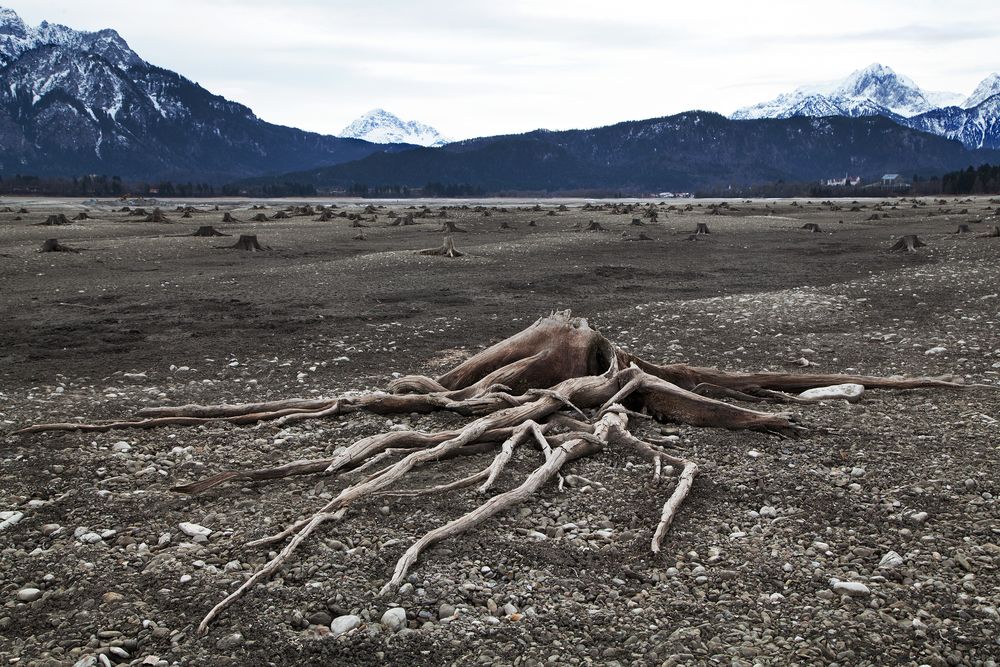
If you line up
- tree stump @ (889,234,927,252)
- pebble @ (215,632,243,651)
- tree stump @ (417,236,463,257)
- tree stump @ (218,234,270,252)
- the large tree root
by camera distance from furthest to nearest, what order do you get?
tree stump @ (218,234,270,252)
tree stump @ (889,234,927,252)
tree stump @ (417,236,463,257)
the large tree root
pebble @ (215,632,243,651)

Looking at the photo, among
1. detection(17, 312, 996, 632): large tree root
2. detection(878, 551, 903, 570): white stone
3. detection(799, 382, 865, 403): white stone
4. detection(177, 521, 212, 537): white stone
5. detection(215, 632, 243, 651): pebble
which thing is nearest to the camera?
detection(215, 632, 243, 651): pebble

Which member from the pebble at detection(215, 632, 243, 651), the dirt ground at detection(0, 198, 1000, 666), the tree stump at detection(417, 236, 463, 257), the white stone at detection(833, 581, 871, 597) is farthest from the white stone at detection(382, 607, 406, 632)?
the tree stump at detection(417, 236, 463, 257)

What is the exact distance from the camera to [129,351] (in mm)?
12398

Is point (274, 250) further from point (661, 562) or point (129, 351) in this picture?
point (661, 562)

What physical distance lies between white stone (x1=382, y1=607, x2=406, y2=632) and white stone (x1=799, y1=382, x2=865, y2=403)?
19.3 ft

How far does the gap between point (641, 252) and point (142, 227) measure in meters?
29.2

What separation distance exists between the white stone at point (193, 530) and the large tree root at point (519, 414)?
46cm

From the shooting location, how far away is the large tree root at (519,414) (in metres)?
5.97

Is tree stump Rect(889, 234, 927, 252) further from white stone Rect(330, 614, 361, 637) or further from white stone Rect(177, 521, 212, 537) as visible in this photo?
white stone Rect(330, 614, 361, 637)

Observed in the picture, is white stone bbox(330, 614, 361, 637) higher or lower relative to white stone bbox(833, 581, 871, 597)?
lower

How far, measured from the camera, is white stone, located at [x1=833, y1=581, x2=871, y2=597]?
4730mm

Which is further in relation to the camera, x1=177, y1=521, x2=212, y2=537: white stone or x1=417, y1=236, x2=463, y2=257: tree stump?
x1=417, y1=236, x2=463, y2=257: tree stump

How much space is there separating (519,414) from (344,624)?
3.44 metres

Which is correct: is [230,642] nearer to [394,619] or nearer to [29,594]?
[394,619]
